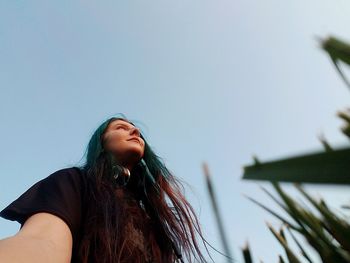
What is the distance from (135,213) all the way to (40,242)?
25.1 inches

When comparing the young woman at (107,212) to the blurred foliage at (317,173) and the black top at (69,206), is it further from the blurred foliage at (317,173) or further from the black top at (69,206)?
the blurred foliage at (317,173)

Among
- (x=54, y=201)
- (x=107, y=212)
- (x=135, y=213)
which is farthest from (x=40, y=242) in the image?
(x=135, y=213)

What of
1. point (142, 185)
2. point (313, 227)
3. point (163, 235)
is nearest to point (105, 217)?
point (163, 235)

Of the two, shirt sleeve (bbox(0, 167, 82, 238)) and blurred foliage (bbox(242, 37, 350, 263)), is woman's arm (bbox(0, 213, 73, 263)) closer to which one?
shirt sleeve (bbox(0, 167, 82, 238))

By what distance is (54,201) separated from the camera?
1.03 meters

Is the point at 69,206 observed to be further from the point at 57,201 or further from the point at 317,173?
the point at 317,173

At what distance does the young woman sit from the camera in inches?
35.5

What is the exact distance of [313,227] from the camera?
332mm

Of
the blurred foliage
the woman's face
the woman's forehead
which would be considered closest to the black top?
the woman's face

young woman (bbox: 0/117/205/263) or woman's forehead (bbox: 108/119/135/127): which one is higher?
woman's forehead (bbox: 108/119/135/127)

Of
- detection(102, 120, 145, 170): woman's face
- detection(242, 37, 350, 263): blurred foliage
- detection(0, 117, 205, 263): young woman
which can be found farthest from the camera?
detection(102, 120, 145, 170): woman's face

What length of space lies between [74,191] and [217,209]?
3.17 ft

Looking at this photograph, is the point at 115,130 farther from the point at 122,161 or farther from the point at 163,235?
the point at 163,235

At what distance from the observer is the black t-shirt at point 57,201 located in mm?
993
